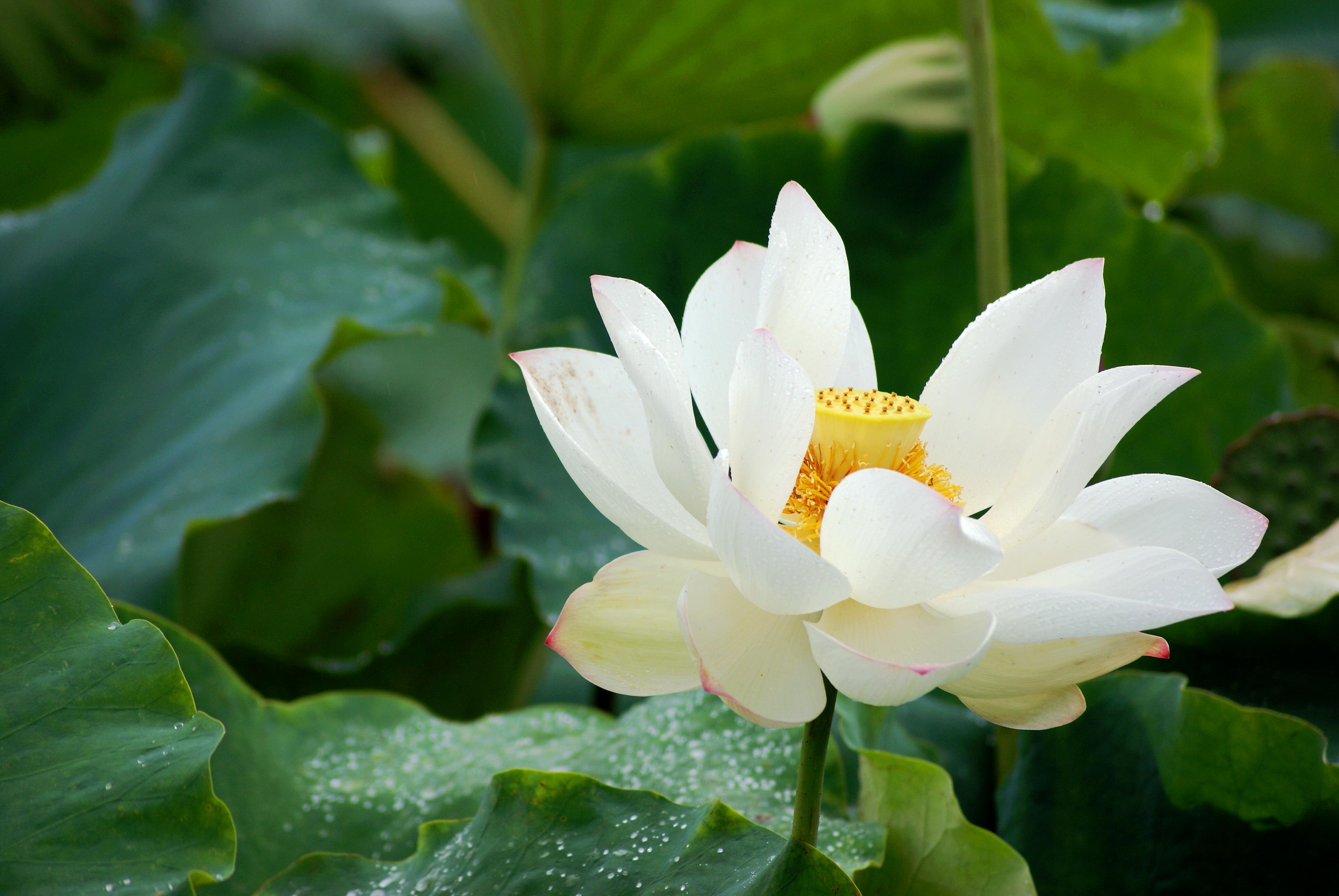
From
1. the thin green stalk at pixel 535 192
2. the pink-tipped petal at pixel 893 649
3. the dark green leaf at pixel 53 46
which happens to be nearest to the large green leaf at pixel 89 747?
the pink-tipped petal at pixel 893 649

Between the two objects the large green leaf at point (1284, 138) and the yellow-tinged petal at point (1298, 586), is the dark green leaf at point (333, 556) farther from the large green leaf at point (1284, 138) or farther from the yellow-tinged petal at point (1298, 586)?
the large green leaf at point (1284, 138)

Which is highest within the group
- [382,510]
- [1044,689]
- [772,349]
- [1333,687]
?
[772,349]

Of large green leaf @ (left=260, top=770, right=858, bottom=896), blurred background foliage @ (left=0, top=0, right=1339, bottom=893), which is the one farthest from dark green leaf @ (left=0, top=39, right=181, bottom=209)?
large green leaf @ (left=260, top=770, right=858, bottom=896)

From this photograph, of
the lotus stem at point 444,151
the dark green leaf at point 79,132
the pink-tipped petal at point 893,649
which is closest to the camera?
the pink-tipped petal at point 893,649

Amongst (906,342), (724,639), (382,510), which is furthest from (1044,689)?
(382,510)

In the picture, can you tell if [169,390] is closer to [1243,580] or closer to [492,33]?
[492,33]

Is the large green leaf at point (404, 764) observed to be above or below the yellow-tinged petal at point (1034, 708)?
below

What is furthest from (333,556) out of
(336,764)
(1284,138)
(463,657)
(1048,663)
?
(1284,138)
